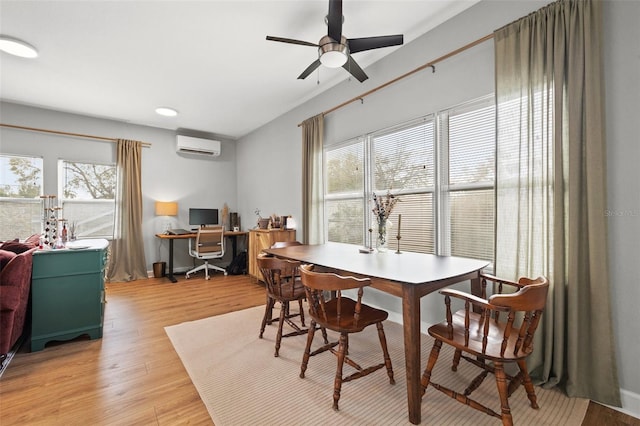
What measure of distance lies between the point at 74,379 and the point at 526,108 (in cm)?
366

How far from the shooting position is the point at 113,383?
195 cm

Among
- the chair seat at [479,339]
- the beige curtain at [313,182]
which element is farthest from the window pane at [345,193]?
the chair seat at [479,339]

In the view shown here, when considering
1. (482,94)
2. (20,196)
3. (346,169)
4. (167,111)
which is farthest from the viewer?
(167,111)

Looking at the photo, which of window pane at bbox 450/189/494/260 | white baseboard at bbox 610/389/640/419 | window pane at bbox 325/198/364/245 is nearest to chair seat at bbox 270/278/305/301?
window pane at bbox 325/198/364/245

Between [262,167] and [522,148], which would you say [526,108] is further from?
Answer: [262,167]

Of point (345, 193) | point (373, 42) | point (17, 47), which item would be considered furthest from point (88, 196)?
point (373, 42)

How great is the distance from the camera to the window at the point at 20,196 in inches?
169

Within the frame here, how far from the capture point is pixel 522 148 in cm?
200

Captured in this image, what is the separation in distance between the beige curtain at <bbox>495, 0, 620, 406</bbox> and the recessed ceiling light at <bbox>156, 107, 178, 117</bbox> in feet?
15.0

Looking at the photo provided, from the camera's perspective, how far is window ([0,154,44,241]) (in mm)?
4281

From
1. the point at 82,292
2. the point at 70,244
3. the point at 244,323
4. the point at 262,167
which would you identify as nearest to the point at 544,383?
the point at 244,323

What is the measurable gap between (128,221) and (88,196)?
767 mm

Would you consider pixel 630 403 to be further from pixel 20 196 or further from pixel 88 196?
pixel 20 196

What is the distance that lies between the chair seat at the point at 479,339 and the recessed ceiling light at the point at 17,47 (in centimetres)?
440
